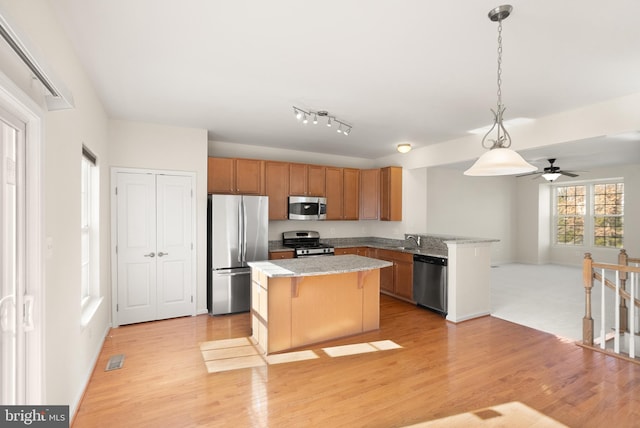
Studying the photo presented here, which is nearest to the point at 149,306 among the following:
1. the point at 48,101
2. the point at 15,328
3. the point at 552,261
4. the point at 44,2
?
the point at 15,328

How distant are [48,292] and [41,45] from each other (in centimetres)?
141

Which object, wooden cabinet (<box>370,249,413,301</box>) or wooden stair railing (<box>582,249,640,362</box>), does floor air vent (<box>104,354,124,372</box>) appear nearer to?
wooden cabinet (<box>370,249,413,301</box>)

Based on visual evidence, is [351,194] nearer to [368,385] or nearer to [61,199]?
[368,385]

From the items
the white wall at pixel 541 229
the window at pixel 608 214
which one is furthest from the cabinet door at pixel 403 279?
the window at pixel 608 214

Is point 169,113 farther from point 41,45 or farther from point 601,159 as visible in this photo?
point 601,159

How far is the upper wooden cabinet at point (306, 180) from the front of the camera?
559 centimetres

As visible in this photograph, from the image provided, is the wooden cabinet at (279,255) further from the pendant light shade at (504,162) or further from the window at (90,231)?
the pendant light shade at (504,162)

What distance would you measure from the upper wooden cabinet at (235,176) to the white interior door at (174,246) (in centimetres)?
47

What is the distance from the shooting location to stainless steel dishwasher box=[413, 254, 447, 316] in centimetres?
457

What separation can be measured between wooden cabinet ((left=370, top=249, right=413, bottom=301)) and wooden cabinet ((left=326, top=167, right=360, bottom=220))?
39.0 inches

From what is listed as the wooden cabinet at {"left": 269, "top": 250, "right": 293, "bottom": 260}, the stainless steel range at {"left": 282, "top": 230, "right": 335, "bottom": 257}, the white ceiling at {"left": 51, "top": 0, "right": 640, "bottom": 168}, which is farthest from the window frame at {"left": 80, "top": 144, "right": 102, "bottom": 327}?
the stainless steel range at {"left": 282, "top": 230, "right": 335, "bottom": 257}

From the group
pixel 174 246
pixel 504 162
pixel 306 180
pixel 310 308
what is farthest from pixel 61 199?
pixel 306 180

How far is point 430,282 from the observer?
15.7ft

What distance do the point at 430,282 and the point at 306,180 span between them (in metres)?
2.71
